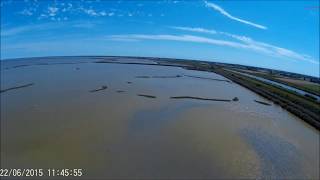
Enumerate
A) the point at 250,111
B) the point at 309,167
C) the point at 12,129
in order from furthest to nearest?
the point at 250,111 → the point at 12,129 → the point at 309,167

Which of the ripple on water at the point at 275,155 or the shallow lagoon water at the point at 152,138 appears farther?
the ripple on water at the point at 275,155

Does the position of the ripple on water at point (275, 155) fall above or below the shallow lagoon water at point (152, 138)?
below

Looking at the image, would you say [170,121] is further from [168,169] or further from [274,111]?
[274,111]

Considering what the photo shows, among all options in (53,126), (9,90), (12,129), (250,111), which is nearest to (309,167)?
(250,111)

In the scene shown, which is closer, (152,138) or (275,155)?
(275,155)

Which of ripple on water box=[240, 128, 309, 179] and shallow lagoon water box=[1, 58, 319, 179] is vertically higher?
shallow lagoon water box=[1, 58, 319, 179]

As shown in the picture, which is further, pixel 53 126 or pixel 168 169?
pixel 53 126

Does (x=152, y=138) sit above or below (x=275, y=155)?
above

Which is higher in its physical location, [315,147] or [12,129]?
[12,129]
